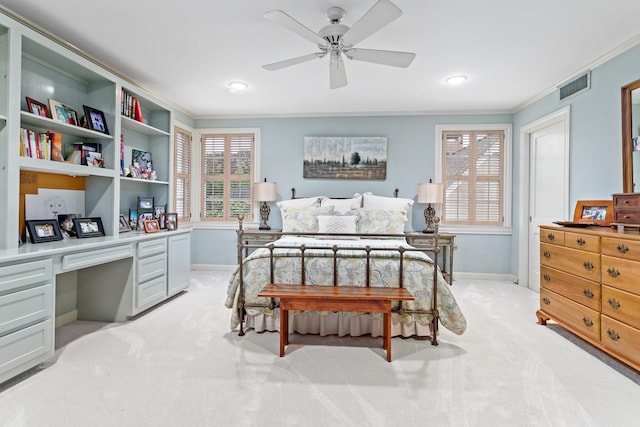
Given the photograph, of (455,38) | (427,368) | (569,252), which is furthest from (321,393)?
(455,38)

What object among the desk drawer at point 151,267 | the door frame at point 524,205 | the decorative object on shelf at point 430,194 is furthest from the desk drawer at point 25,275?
the door frame at point 524,205

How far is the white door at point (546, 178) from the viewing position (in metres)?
3.73

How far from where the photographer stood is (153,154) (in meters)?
4.18

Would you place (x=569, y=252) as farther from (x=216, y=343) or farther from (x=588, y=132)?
(x=216, y=343)

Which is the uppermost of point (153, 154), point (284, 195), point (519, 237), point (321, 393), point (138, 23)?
point (138, 23)

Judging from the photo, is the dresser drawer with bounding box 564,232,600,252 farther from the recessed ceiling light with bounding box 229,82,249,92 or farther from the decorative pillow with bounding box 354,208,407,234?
the recessed ceiling light with bounding box 229,82,249,92

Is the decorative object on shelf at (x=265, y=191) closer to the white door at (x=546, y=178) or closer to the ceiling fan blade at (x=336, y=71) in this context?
the ceiling fan blade at (x=336, y=71)

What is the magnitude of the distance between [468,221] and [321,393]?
12.7 ft

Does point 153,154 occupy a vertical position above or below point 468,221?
above

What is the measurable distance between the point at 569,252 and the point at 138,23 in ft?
13.3

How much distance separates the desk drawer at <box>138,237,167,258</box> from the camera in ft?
10.4

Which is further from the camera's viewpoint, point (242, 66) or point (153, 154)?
point (153, 154)

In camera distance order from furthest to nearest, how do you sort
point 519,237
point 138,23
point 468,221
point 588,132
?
point 468,221, point 519,237, point 588,132, point 138,23

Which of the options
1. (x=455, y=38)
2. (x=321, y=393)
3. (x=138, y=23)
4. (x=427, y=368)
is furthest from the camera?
(x=455, y=38)
